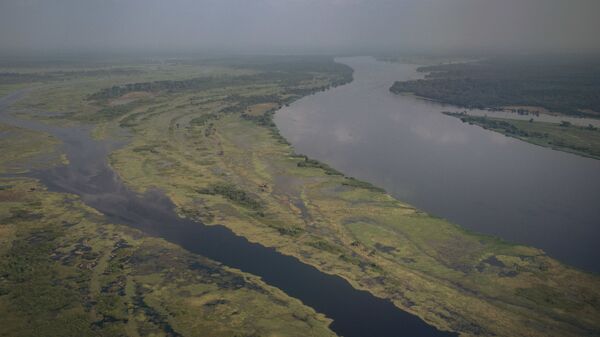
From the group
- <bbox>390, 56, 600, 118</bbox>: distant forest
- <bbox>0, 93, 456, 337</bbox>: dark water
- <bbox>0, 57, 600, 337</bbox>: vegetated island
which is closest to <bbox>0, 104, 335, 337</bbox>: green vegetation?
<bbox>0, 57, 600, 337</bbox>: vegetated island

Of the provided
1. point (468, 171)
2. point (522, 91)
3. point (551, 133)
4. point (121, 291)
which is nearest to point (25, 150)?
point (121, 291)

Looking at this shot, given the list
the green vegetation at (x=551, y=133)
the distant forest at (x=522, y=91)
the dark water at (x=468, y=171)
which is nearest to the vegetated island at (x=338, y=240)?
the dark water at (x=468, y=171)

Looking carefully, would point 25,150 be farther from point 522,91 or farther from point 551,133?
point 522,91

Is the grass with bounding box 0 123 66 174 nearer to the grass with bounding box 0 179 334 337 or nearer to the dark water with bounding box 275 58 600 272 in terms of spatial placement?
the grass with bounding box 0 179 334 337

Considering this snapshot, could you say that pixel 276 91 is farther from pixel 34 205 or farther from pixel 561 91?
pixel 34 205

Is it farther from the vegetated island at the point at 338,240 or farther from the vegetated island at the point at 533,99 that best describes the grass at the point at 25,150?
the vegetated island at the point at 533,99

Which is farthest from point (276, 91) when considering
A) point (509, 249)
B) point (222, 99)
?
point (509, 249)
